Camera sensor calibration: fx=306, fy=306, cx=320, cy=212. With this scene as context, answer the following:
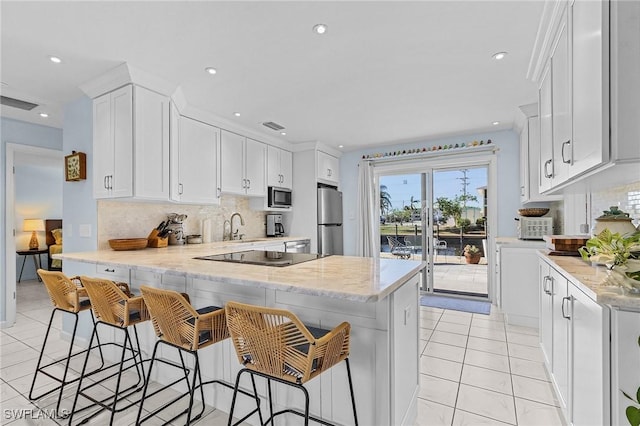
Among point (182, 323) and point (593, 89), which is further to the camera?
point (182, 323)

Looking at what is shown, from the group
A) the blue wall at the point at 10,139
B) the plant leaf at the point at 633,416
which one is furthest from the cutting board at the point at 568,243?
the blue wall at the point at 10,139

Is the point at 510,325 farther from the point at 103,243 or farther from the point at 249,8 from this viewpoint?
the point at 103,243

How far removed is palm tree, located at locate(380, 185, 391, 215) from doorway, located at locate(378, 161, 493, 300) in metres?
0.10

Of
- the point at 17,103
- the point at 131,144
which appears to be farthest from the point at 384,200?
the point at 17,103

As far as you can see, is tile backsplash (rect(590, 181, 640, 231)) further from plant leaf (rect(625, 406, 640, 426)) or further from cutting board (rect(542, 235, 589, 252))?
plant leaf (rect(625, 406, 640, 426))

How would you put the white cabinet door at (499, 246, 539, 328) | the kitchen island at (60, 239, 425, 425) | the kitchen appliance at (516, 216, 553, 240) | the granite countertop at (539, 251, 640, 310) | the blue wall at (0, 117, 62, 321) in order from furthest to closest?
the blue wall at (0, 117, 62, 321) < the kitchen appliance at (516, 216, 553, 240) < the white cabinet door at (499, 246, 539, 328) < the kitchen island at (60, 239, 425, 425) < the granite countertop at (539, 251, 640, 310)

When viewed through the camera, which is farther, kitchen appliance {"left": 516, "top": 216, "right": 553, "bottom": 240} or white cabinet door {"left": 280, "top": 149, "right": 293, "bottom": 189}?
white cabinet door {"left": 280, "top": 149, "right": 293, "bottom": 189}

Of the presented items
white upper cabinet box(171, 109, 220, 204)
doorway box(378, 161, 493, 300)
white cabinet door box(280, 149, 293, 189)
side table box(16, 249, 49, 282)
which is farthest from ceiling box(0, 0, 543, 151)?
side table box(16, 249, 49, 282)

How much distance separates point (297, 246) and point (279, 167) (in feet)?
4.20

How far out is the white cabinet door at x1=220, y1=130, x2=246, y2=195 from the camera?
3.90 meters

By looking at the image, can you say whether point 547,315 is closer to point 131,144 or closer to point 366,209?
point 366,209

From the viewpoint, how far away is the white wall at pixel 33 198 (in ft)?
20.4

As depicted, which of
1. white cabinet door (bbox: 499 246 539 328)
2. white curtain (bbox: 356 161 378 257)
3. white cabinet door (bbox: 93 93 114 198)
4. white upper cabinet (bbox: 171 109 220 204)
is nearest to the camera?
white cabinet door (bbox: 93 93 114 198)

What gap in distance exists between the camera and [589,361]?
1233 millimetres
